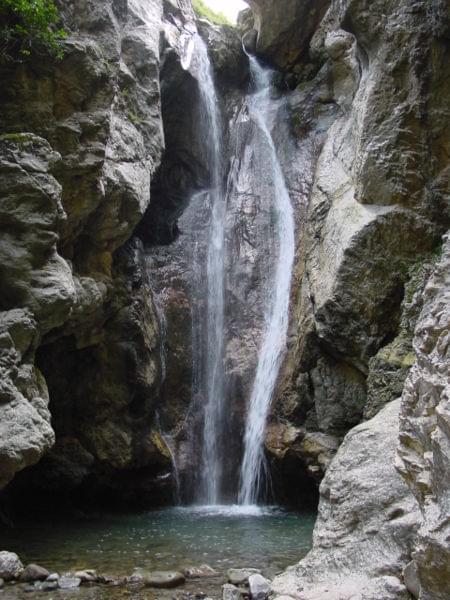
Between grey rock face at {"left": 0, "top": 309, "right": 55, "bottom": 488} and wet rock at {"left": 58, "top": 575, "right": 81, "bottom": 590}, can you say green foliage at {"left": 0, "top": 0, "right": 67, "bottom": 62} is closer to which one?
grey rock face at {"left": 0, "top": 309, "right": 55, "bottom": 488}

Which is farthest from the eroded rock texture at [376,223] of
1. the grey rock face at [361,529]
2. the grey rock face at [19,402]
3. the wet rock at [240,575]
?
the grey rock face at [19,402]

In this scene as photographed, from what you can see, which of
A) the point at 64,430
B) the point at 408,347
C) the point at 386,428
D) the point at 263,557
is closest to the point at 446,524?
the point at 386,428

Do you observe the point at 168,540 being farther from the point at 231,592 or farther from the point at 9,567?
the point at 231,592

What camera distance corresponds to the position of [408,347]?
9.80m

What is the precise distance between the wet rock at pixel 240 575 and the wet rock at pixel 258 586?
0.25 m

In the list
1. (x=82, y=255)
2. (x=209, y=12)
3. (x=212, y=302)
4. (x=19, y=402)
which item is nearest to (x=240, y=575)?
(x=19, y=402)

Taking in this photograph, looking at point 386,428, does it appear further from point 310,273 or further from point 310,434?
point 310,273

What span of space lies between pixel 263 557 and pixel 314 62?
51.8 feet

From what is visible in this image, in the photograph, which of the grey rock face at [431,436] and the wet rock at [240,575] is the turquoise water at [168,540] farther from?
the grey rock face at [431,436]

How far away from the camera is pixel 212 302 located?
1516cm

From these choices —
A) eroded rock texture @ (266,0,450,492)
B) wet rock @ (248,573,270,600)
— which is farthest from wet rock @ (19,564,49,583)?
eroded rock texture @ (266,0,450,492)

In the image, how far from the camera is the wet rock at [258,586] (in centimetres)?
639

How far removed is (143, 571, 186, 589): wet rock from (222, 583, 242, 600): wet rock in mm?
665

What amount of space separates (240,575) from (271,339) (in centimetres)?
741
